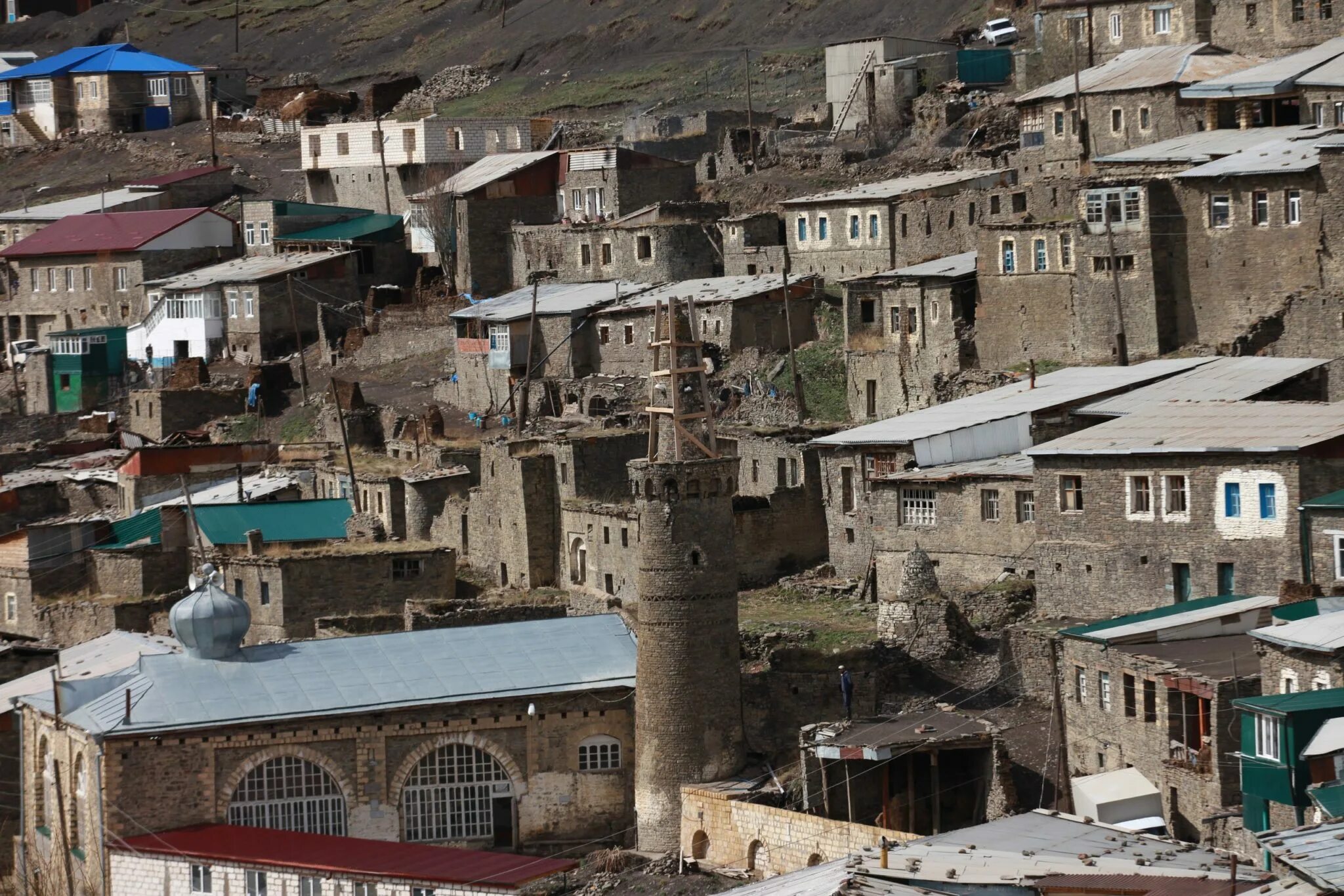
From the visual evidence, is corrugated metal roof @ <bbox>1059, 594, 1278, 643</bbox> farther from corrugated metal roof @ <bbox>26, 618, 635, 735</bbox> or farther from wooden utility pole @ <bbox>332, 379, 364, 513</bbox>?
wooden utility pole @ <bbox>332, 379, 364, 513</bbox>

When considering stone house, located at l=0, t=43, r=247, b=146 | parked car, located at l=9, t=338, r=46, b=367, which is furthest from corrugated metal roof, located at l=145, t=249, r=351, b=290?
stone house, located at l=0, t=43, r=247, b=146

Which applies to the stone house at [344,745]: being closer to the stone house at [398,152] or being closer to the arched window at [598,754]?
the arched window at [598,754]

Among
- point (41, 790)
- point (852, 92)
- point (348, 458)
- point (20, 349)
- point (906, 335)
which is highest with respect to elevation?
point (852, 92)

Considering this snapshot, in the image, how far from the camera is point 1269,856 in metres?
39.2

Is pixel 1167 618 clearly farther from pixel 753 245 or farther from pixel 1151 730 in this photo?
pixel 753 245

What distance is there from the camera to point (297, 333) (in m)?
89.6

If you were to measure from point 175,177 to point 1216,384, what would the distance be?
5728 centimetres

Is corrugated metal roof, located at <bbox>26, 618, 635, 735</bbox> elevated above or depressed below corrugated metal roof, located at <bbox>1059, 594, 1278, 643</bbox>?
below

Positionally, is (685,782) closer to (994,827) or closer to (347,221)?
(994,827)

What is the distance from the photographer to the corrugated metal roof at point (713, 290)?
247ft

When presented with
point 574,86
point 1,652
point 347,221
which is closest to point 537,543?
point 1,652

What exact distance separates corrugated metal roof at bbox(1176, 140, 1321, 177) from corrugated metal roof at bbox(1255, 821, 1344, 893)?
27.5 metres

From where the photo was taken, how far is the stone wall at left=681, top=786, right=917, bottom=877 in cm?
4716

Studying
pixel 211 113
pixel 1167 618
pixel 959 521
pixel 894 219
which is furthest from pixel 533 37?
pixel 1167 618
